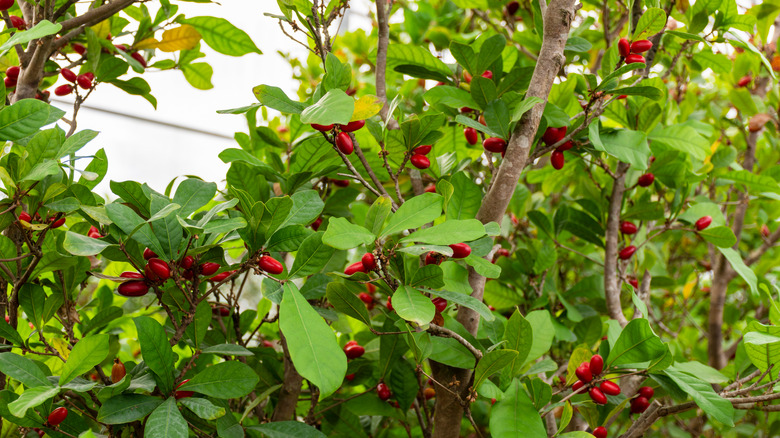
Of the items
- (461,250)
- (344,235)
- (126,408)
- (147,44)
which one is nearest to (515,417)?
(461,250)

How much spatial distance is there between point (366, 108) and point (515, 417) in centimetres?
42

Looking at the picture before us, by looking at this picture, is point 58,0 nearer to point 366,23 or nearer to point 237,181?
point 237,181

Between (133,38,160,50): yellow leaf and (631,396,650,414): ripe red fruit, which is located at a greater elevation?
(133,38,160,50): yellow leaf

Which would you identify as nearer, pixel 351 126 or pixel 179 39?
pixel 351 126

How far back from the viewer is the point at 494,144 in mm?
809

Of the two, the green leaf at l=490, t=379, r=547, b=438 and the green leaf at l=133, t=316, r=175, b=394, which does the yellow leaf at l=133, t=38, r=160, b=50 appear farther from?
the green leaf at l=490, t=379, r=547, b=438

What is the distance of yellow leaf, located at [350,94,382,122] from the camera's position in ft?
2.18

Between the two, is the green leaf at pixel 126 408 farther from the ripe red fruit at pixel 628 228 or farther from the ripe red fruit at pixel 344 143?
the ripe red fruit at pixel 628 228

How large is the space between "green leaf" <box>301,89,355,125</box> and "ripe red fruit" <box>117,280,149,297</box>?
27cm

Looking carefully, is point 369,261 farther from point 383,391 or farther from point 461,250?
point 383,391

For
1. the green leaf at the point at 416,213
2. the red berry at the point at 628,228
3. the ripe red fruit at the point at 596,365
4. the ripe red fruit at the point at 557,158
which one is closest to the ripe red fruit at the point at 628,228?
the red berry at the point at 628,228

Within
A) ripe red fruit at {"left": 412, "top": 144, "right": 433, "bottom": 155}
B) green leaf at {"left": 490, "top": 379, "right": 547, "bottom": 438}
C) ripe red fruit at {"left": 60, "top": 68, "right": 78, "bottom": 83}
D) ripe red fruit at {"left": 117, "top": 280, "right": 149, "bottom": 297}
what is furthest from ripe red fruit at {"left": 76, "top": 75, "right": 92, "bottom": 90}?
green leaf at {"left": 490, "top": 379, "right": 547, "bottom": 438}

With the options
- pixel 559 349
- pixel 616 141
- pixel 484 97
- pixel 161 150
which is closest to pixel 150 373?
pixel 484 97

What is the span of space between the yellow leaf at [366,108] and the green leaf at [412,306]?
0.21 metres
